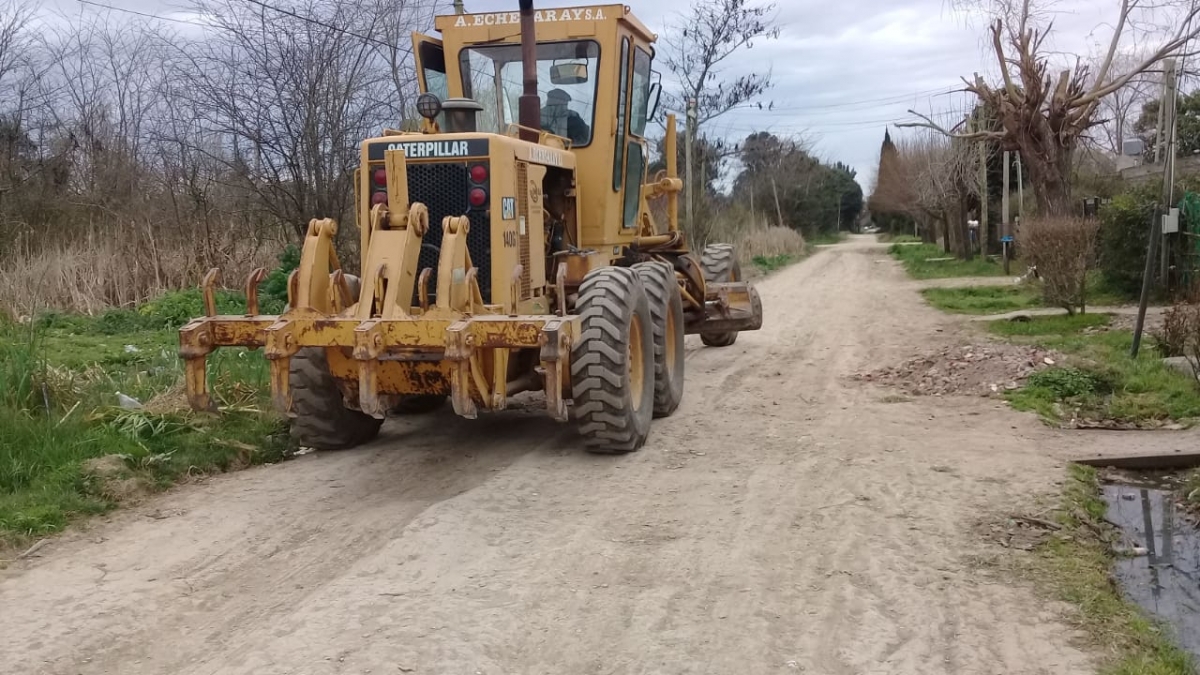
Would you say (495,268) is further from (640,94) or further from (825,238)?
(825,238)

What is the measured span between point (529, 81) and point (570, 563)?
424 cm

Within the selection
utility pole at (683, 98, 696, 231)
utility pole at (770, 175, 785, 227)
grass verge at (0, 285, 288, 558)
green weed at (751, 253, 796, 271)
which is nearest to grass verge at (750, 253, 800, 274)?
green weed at (751, 253, 796, 271)

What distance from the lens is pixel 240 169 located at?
47.9 feet

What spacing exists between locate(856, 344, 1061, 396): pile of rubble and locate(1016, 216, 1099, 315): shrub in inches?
120

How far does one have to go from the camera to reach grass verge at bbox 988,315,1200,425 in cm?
794

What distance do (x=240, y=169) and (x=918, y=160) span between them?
1359 inches

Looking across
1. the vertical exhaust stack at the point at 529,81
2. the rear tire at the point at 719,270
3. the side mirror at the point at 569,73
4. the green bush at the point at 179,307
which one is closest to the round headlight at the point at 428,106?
the vertical exhaust stack at the point at 529,81

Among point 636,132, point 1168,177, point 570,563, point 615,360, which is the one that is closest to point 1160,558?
point 570,563

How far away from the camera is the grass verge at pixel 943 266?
25234mm

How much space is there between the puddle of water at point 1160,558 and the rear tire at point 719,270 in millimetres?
6425

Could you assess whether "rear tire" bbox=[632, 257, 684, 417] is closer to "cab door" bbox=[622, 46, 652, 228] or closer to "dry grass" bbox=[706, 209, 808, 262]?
"cab door" bbox=[622, 46, 652, 228]

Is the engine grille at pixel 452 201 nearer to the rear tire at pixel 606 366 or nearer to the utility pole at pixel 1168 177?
the rear tire at pixel 606 366

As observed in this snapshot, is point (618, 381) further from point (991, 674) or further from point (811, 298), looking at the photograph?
point (811, 298)

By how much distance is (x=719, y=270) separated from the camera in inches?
502
